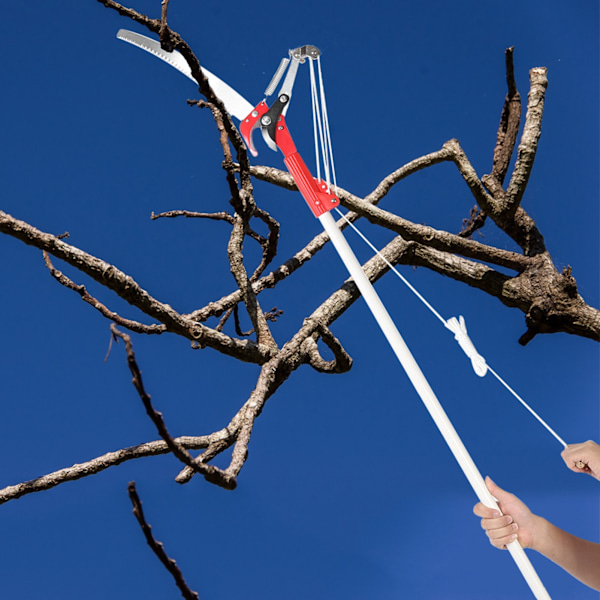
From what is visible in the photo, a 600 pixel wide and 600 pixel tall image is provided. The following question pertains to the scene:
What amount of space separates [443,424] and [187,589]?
39cm

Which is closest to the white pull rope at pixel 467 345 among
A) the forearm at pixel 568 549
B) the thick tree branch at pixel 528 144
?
the forearm at pixel 568 549

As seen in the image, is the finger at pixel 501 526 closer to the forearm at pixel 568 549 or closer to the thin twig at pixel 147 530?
the forearm at pixel 568 549

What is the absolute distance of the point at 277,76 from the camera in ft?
2.81

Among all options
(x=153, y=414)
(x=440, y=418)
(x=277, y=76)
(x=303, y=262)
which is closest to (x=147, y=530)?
(x=153, y=414)

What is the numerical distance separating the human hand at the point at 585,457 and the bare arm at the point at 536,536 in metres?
0.08

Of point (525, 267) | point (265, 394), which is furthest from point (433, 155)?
point (265, 394)

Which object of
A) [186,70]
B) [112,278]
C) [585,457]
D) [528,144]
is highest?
[528,144]

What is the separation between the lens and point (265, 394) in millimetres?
1001

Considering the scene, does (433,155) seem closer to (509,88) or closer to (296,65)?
(509,88)

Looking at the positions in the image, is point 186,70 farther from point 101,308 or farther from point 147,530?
point 147,530

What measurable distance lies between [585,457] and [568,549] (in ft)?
0.37

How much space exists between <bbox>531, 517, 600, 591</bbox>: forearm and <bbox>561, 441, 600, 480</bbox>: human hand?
79 mm

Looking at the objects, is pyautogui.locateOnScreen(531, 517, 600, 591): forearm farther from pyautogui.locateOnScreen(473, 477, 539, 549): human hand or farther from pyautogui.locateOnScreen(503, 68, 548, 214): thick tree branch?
pyautogui.locateOnScreen(503, 68, 548, 214): thick tree branch

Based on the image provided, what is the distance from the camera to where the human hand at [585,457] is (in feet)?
2.43
